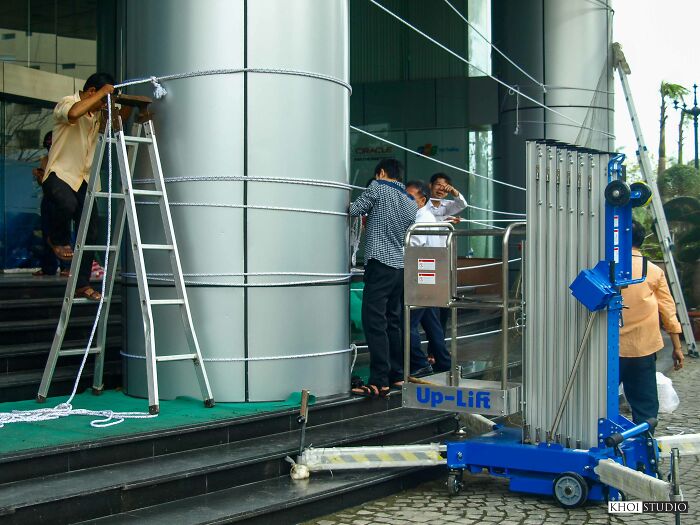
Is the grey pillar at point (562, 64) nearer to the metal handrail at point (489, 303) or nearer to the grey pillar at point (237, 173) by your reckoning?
the grey pillar at point (237, 173)

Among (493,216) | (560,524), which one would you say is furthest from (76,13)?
(560,524)

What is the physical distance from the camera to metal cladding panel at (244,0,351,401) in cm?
641

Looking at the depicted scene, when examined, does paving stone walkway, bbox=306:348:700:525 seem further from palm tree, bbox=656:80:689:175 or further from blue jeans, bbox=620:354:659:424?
palm tree, bbox=656:80:689:175

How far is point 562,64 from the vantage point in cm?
1195

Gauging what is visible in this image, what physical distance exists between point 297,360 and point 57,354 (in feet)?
5.30

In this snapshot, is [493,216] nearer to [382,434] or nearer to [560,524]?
[382,434]

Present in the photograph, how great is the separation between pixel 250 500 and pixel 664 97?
31.0m

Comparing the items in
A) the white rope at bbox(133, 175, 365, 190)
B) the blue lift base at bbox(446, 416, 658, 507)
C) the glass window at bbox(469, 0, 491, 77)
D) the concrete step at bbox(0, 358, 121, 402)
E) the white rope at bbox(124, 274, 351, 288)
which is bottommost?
the blue lift base at bbox(446, 416, 658, 507)

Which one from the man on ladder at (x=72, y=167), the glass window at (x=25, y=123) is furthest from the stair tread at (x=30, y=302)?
the glass window at (x=25, y=123)

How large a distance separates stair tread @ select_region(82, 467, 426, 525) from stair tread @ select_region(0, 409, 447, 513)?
0.14 m

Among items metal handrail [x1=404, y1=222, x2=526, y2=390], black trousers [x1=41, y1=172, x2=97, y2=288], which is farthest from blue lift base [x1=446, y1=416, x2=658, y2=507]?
black trousers [x1=41, y1=172, x2=97, y2=288]

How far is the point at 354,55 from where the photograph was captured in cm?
1870

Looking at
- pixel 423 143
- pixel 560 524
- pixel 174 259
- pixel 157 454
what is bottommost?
pixel 560 524

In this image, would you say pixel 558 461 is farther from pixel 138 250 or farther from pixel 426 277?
pixel 138 250
